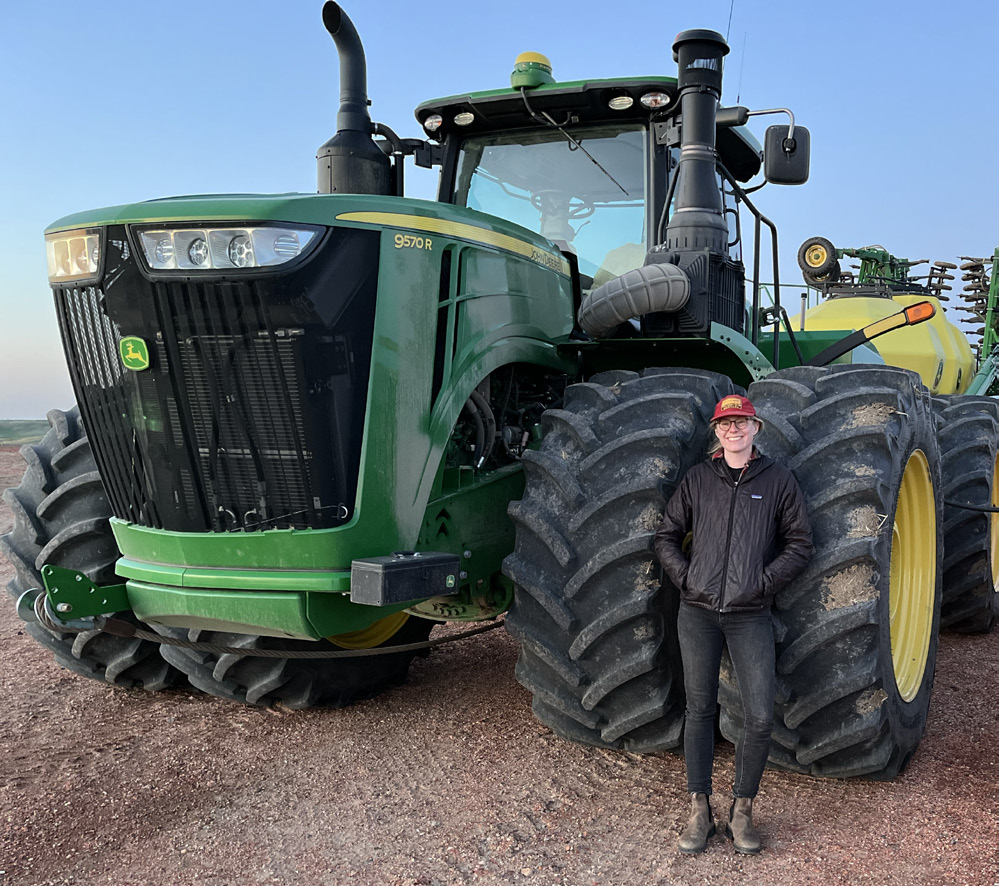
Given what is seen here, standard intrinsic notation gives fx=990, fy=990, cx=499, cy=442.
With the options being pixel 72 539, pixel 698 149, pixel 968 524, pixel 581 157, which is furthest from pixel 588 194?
pixel 968 524

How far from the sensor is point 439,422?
11.2 ft

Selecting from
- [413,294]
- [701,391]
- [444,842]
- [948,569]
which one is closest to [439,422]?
[413,294]

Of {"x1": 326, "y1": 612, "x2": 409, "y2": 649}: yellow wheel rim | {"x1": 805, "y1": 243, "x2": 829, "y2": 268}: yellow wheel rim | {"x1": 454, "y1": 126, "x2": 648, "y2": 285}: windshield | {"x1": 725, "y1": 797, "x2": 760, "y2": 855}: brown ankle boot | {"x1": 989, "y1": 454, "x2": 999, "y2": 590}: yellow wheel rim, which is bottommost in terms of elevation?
{"x1": 989, "y1": 454, "x2": 999, "y2": 590}: yellow wheel rim

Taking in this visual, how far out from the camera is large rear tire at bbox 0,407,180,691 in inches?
157

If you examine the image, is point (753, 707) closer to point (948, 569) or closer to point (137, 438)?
point (137, 438)

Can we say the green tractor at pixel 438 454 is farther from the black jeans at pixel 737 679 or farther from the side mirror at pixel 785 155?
the black jeans at pixel 737 679

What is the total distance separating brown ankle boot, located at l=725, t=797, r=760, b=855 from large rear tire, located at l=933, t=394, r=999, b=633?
10.5 feet

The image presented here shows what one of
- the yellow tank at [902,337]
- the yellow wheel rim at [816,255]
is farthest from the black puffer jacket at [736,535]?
the yellow wheel rim at [816,255]

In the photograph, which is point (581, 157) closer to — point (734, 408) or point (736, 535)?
point (734, 408)

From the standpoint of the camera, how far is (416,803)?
3.46 m

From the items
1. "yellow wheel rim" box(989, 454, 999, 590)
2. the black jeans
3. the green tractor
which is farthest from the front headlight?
"yellow wheel rim" box(989, 454, 999, 590)

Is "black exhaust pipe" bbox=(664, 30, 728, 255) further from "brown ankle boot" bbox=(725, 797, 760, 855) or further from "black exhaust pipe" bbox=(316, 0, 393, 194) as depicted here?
"brown ankle boot" bbox=(725, 797, 760, 855)

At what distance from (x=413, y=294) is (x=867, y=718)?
2085mm

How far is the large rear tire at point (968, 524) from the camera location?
5688mm
